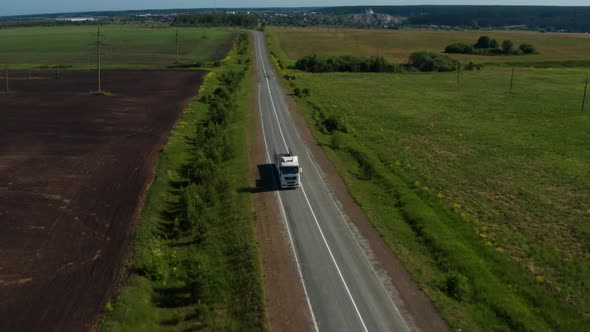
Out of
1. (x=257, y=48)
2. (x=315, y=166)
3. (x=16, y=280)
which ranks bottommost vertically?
(x=16, y=280)

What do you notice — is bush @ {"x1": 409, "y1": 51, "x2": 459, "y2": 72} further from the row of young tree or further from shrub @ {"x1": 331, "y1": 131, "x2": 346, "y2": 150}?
shrub @ {"x1": 331, "y1": 131, "x2": 346, "y2": 150}

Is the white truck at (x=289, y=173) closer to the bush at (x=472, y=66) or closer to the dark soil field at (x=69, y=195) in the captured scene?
the dark soil field at (x=69, y=195)

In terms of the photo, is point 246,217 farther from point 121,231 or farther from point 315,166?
point 315,166

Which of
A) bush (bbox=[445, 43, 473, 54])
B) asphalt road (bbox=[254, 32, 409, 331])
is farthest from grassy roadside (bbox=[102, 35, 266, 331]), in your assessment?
bush (bbox=[445, 43, 473, 54])

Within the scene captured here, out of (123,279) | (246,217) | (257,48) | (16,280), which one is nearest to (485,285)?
Answer: (246,217)

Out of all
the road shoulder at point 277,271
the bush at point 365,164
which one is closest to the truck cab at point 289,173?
the road shoulder at point 277,271

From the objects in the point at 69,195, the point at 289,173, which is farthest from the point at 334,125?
the point at 69,195
